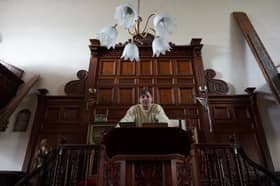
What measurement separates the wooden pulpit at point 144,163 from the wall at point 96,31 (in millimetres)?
3069

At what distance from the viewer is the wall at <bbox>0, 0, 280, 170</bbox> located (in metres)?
5.33

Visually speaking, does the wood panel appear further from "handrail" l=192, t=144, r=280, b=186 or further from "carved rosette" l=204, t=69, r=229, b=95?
"handrail" l=192, t=144, r=280, b=186

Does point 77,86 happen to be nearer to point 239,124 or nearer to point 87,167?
point 87,167

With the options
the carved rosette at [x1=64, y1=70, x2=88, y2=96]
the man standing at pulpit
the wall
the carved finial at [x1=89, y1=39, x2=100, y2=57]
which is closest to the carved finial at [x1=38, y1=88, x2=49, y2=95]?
the wall

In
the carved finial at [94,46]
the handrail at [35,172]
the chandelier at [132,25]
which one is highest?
the carved finial at [94,46]

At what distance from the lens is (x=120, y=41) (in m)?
5.69

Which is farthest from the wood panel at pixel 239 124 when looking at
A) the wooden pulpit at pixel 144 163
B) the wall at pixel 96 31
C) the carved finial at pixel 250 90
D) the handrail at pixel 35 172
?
the handrail at pixel 35 172

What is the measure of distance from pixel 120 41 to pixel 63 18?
1625mm

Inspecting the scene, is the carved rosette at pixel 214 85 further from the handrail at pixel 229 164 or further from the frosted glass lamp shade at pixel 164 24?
the frosted glass lamp shade at pixel 164 24

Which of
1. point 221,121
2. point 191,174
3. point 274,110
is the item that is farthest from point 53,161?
point 274,110

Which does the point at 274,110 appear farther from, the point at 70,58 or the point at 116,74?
the point at 70,58

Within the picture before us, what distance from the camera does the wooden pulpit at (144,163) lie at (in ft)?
7.70

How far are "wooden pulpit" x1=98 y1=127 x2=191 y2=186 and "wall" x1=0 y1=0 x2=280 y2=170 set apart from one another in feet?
10.1

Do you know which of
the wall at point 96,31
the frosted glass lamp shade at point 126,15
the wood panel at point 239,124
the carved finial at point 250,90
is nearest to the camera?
the frosted glass lamp shade at point 126,15
